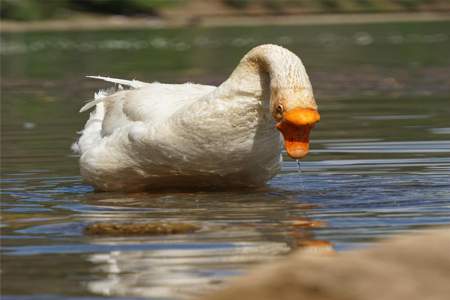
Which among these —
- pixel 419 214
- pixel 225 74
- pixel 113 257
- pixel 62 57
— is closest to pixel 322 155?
pixel 419 214

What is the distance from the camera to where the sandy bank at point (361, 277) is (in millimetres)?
4371

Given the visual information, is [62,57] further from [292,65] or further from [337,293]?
[337,293]

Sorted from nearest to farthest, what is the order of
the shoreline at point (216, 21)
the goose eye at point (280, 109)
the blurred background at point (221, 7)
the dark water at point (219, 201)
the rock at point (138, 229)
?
the dark water at point (219, 201) < the rock at point (138, 229) < the goose eye at point (280, 109) < the shoreline at point (216, 21) < the blurred background at point (221, 7)

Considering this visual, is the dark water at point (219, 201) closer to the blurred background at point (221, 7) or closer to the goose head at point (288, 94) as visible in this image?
the goose head at point (288, 94)

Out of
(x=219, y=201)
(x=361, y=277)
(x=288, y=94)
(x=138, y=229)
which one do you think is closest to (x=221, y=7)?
(x=219, y=201)

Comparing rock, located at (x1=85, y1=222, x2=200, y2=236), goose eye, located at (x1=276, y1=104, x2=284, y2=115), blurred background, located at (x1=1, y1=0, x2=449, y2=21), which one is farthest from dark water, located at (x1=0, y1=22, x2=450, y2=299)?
blurred background, located at (x1=1, y1=0, x2=449, y2=21)

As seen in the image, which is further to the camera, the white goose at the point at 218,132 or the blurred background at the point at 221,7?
the blurred background at the point at 221,7

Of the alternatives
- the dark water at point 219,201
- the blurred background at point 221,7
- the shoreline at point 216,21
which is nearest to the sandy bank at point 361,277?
the dark water at point 219,201

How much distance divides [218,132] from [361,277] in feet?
14.2

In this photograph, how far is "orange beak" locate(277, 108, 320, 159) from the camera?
8078mm

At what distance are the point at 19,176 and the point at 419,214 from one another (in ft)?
12.4

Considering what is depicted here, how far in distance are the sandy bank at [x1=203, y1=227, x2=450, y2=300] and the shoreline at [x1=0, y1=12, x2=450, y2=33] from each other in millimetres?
47344

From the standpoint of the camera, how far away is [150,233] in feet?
24.5

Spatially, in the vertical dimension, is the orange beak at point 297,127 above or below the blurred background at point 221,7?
above
